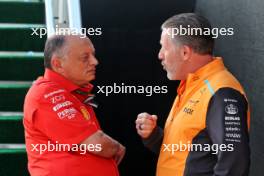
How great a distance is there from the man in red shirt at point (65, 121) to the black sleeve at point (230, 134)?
0.54 meters

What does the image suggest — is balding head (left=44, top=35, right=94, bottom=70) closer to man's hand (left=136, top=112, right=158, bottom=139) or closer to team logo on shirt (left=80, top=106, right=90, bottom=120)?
team logo on shirt (left=80, top=106, right=90, bottom=120)

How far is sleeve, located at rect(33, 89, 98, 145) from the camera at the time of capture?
171 cm

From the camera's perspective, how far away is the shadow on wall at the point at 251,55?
2.00 meters

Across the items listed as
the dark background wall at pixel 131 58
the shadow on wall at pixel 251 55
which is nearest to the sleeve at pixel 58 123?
the shadow on wall at pixel 251 55

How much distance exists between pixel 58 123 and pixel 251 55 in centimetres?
106

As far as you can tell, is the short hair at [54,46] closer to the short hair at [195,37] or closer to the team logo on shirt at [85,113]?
the team logo on shirt at [85,113]

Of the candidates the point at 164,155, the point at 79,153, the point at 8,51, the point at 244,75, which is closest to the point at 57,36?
the point at 79,153

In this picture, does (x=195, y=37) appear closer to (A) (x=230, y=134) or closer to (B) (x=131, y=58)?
(A) (x=230, y=134)

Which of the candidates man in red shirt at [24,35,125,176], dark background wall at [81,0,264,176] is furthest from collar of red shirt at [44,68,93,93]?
dark background wall at [81,0,264,176]

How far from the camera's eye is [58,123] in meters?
1.71

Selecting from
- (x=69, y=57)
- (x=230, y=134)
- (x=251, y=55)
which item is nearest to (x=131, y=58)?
(x=251, y=55)

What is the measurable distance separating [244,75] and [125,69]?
111 cm

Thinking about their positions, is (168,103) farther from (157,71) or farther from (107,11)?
(107,11)

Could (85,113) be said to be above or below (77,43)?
below
